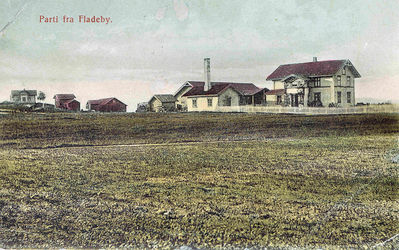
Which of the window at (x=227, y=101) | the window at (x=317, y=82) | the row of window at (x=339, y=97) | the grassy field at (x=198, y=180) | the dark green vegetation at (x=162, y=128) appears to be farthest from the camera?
the window at (x=227, y=101)

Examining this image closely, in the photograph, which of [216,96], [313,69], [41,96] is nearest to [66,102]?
[41,96]

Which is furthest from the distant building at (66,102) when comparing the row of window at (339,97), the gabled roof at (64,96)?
the row of window at (339,97)

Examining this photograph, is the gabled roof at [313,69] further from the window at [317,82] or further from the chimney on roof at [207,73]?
the chimney on roof at [207,73]

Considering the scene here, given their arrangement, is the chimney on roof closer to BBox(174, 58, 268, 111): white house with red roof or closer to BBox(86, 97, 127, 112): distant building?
BBox(174, 58, 268, 111): white house with red roof

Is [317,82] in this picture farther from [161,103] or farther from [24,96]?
[24,96]

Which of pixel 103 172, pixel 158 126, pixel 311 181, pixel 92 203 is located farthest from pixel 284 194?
pixel 158 126

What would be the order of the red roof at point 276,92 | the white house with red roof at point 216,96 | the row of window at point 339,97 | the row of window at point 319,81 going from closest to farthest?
the row of window at point 319,81 → the row of window at point 339,97 → the white house with red roof at point 216,96 → the red roof at point 276,92
